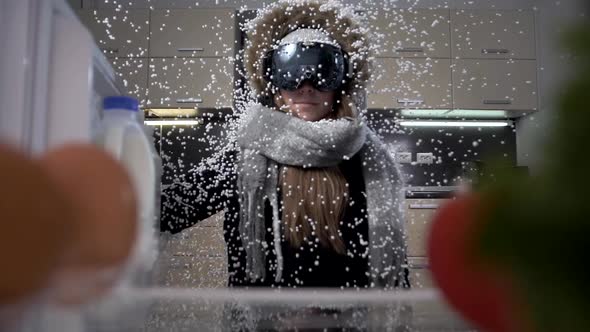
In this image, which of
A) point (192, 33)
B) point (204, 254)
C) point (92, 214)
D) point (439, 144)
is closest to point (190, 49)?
point (192, 33)

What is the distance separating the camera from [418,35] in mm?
3068

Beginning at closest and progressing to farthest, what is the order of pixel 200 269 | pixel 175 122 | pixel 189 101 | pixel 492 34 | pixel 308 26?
pixel 308 26
pixel 200 269
pixel 189 101
pixel 492 34
pixel 175 122

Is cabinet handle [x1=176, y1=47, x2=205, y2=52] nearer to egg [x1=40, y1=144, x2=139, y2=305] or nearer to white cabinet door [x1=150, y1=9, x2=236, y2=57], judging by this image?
white cabinet door [x1=150, y1=9, x2=236, y2=57]

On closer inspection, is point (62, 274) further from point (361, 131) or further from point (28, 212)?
point (361, 131)

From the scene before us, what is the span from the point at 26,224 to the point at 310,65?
3.36ft

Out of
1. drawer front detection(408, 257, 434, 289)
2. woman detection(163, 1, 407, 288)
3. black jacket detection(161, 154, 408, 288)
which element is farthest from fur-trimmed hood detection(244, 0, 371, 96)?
drawer front detection(408, 257, 434, 289)

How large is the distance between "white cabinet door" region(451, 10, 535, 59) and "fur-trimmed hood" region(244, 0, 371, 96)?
1911mm

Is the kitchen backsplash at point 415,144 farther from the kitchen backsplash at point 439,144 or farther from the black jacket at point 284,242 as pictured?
the black jacket at point 284,242

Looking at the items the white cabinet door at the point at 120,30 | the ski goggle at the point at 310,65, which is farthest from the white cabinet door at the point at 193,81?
the ski goggle at the point at 310,65

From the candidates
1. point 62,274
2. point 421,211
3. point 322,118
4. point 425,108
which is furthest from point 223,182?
point 425,108

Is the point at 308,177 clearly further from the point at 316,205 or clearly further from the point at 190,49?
the point at 190,49

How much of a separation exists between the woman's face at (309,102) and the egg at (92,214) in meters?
1.03

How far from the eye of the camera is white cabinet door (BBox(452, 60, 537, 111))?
3.03m

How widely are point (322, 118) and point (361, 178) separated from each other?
190 millimetres
